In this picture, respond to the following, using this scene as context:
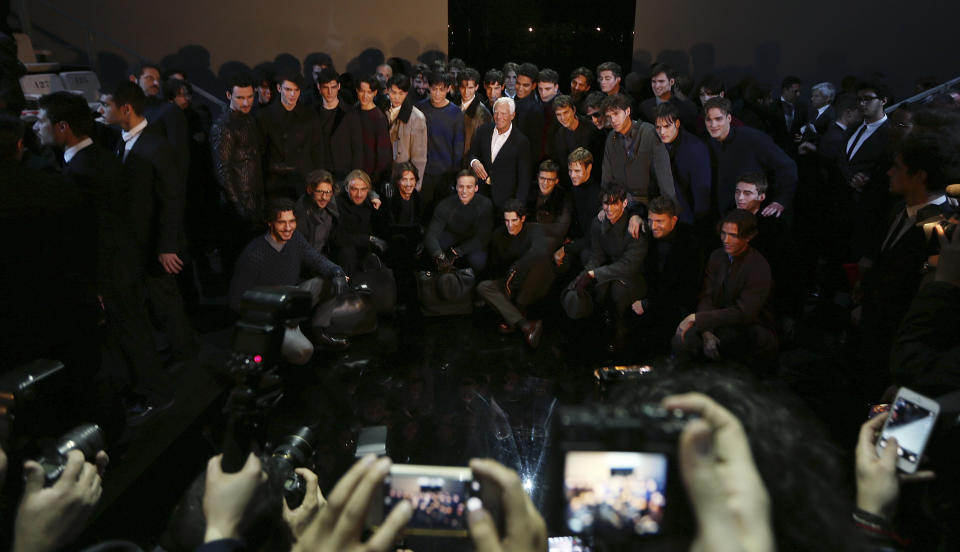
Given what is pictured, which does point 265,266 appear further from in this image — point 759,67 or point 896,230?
point 759,67

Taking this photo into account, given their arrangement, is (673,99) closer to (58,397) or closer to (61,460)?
(58,397)

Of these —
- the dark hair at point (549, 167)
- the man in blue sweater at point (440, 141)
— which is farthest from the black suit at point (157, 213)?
the dark hair at point (549, 167)

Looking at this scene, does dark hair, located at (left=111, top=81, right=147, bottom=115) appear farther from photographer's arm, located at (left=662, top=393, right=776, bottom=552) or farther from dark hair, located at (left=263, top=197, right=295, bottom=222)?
photographer's arm, located at (left=662, top=393, right=776, bottom=552)

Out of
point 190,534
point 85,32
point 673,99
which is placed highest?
point 85,32

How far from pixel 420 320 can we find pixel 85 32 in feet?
17.9

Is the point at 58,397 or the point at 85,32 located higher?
the point at 85,32

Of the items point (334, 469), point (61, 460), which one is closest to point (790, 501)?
point (61, 460)

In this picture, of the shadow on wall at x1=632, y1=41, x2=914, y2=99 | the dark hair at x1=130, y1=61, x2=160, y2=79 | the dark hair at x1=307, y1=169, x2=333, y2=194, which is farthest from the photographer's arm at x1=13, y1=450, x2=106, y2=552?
the shadow on wall at x1=632, y1=41, x2=914, y2=99

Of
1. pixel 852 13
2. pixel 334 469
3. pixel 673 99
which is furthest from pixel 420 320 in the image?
pixel 852 13

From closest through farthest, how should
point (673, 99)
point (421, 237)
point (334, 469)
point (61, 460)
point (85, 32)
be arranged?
1. point (61, 460)
2. point (334, 469)
3. point (421, 237)
4. point (673, 99)
5. point (85, 32)

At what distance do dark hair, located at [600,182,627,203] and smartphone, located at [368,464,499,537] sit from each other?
10.9 ft

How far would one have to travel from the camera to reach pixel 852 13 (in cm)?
740

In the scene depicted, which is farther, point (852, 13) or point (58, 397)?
point (852, 13)

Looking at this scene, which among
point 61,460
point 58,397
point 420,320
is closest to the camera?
point 61,460
